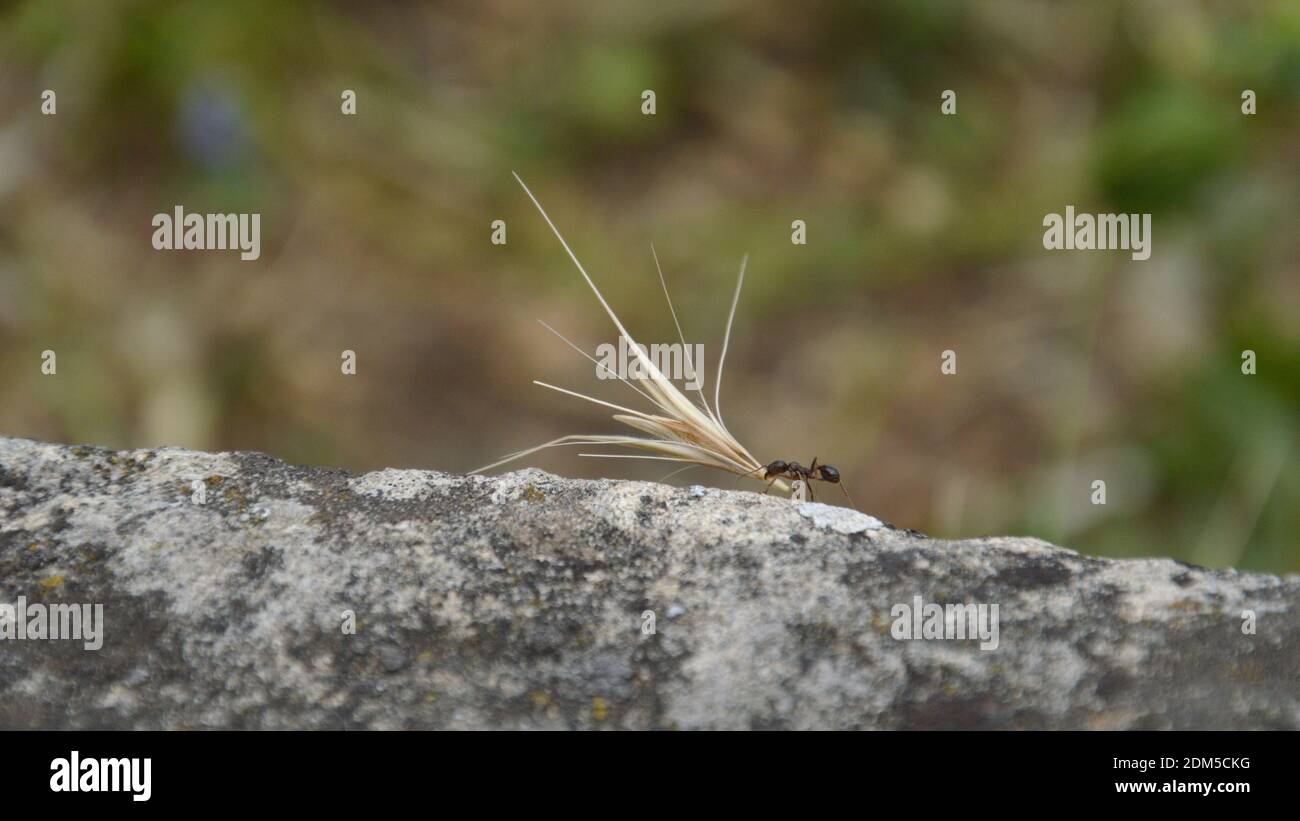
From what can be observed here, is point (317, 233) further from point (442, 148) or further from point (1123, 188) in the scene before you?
point (1123, 188)

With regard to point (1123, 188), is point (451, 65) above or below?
above

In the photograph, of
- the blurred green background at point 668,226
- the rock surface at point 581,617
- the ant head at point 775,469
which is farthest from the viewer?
the blurred green background at point 668,226

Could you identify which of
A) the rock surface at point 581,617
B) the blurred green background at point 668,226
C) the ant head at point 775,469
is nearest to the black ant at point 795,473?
the ant head at point 775,469

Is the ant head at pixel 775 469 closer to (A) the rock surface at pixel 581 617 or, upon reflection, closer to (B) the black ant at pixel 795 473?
(B) the black ant at pixel 795 473

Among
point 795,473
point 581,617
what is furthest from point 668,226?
point 581,617

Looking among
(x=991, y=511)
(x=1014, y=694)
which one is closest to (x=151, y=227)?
(x=991, y=511)
